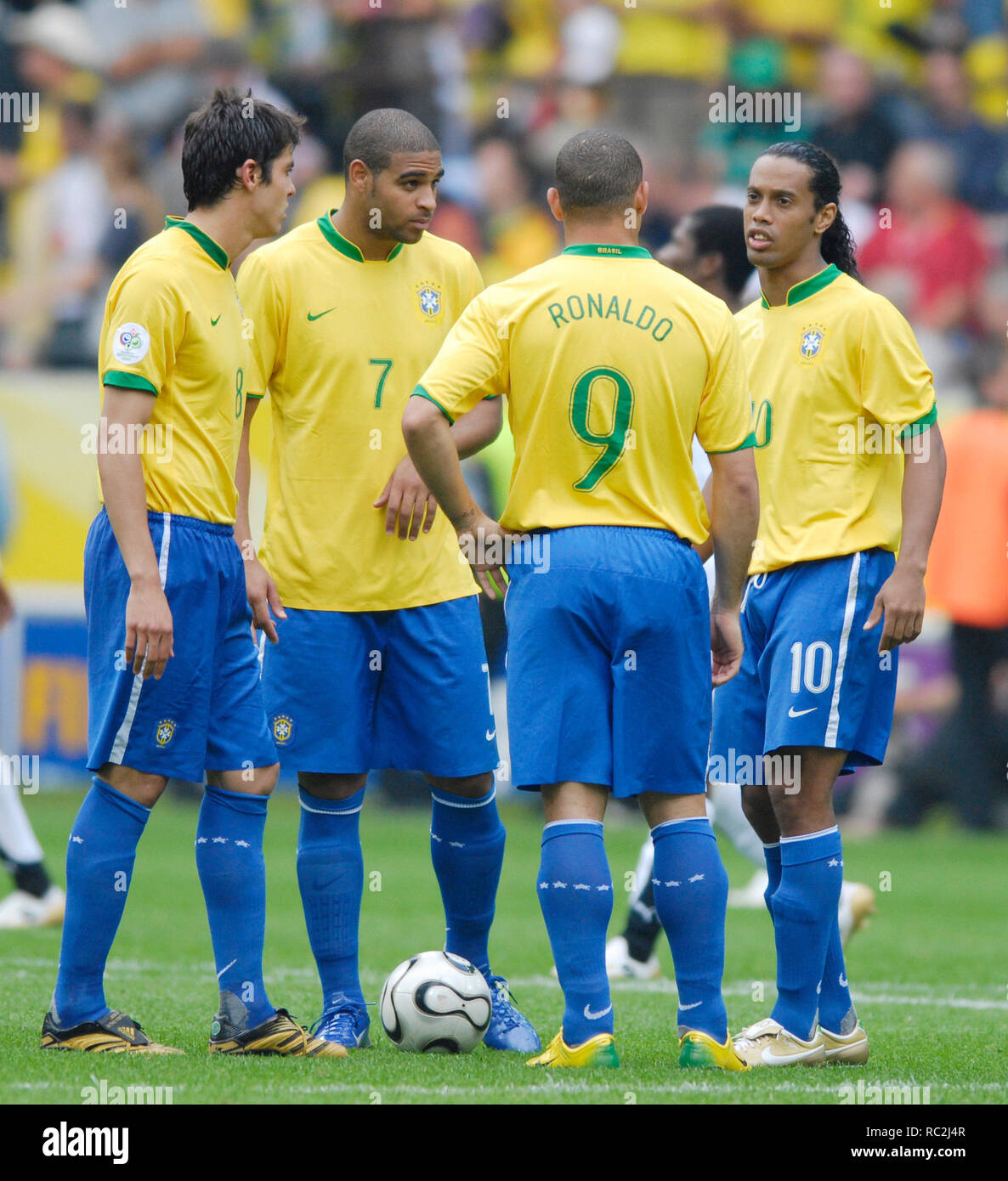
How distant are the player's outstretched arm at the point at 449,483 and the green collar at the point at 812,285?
3.69ft

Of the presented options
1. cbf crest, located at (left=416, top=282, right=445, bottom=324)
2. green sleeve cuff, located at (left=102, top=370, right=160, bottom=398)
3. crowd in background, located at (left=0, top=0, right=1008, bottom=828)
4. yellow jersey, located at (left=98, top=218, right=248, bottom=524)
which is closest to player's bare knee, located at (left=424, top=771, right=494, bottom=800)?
yellow jersey, located at (left=98, top=218, right=248, bottom=524)

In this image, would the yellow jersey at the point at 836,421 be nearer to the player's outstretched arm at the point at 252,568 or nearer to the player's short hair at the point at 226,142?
the player's outstretched arm at the point at 252,568

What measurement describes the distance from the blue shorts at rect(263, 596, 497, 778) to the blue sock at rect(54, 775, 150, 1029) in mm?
600

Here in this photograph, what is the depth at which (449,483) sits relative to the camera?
4.53 m

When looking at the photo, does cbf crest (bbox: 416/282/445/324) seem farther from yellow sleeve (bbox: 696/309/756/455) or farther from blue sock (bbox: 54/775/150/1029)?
blue sock (bbox: 54/775/150/1029)

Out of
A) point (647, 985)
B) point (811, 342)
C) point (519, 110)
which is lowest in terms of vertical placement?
point (647, 985)

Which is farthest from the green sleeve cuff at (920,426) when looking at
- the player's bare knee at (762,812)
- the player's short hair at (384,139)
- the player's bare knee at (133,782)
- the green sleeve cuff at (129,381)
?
the player's bare knee at (133,782)

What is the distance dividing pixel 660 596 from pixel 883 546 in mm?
719

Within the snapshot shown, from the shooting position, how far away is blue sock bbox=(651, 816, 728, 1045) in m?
4.51

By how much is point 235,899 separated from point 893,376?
87.6 inches

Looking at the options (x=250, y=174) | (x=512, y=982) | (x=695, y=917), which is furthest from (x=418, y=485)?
(x=512, y=982)

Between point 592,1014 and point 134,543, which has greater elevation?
point 134,543

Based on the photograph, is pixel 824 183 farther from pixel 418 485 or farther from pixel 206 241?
pixel 206 241

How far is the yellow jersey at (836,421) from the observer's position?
4.80 m
